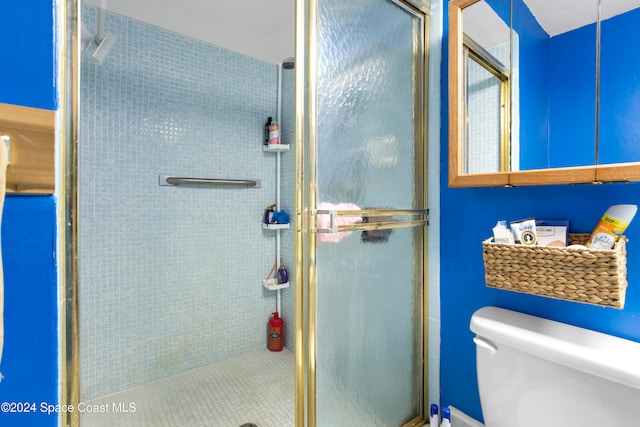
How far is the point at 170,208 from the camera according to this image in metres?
1.75

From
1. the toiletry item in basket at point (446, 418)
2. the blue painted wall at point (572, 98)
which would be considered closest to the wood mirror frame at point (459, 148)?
the blue painted wall at point (572, 98)

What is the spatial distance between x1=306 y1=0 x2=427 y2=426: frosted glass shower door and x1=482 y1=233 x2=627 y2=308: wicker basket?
14.4 inches

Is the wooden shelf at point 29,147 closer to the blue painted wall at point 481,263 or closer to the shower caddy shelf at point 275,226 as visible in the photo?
the blue painted wall at point 481,263

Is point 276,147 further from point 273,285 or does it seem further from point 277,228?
point 273,285

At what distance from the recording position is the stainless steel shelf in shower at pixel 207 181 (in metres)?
1.71

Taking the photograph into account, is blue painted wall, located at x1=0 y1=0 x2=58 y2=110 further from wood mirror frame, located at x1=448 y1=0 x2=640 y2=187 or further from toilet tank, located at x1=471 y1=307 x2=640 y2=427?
toilet tank, located at x1=471 y1=307 x2=640 y2=427

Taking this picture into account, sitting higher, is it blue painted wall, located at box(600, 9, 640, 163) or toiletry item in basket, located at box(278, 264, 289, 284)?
blue painted wall, located at box(600, 9, 640, 163)

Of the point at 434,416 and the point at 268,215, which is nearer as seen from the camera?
the point at 434,416

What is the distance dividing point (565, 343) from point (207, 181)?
68.7 inches

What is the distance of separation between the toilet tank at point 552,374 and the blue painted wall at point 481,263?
50mm

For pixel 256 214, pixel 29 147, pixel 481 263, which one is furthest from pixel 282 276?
pixel 29 147

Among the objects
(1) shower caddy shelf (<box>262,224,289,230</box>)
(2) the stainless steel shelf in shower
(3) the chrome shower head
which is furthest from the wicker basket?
(3) the chrome shower head

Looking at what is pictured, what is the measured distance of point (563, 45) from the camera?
85 centimetres

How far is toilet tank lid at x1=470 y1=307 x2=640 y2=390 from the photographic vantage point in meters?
0.69
